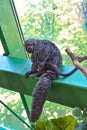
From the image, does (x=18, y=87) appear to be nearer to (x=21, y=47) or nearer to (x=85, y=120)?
(x=21, y=47)

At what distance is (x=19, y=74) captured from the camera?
55.9 inches

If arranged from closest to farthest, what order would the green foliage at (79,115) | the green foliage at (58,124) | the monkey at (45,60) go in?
the green foliage at (58,124) → the green foliage at (79,115) → the monkey at (45,60)

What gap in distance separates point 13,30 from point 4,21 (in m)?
0.08

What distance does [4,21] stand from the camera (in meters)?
1.82

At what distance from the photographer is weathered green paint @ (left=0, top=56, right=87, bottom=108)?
120 cm

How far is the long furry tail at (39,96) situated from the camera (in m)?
1.12

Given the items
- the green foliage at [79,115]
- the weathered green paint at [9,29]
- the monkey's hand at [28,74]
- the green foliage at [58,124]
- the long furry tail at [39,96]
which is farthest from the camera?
the weathered green paint at [9,29]

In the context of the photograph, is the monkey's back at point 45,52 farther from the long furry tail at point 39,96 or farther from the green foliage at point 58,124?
the green foliage at point 58,124

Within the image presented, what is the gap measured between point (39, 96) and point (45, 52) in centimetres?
21

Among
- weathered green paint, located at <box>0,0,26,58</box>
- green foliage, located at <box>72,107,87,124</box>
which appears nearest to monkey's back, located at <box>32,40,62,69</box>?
green foliage, located at <box>72,107,87,124</box>

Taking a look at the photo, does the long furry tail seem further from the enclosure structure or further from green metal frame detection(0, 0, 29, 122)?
green metal frame detection(0, 0, 29, 122)

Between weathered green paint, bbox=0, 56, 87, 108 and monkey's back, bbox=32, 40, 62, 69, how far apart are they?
79 millimetres

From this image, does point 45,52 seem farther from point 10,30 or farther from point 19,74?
point 10,30

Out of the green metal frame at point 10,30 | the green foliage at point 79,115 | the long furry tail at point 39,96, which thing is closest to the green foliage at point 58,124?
the green foliage at point 79,115
